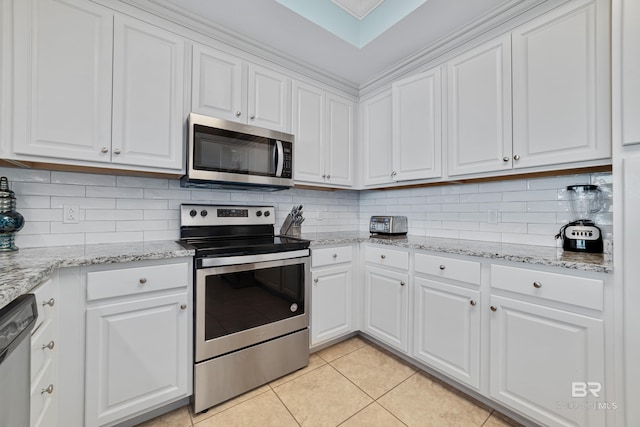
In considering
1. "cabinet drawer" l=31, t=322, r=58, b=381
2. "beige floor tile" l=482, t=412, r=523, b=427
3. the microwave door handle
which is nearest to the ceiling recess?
the microwave door handle

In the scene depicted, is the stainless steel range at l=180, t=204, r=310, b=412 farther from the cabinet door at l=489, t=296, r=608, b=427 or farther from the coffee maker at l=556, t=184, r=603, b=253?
the coffee maker at l=556, t=184, r=603, b=253

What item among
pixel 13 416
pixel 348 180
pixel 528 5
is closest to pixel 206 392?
pixel 13 416

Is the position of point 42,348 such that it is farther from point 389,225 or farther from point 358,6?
point 358,6

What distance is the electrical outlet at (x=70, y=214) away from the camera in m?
1.61

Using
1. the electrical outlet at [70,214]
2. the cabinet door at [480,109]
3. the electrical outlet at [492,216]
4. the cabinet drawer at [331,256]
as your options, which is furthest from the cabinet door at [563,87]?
the electrical outlet at [70,214]

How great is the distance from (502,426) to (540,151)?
1534 millimetres

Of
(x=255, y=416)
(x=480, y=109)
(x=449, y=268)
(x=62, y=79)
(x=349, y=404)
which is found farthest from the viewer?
(x=480, y=109)

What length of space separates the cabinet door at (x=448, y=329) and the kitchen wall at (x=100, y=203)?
158cm

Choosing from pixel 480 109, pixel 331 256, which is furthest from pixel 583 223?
pixel 331 256

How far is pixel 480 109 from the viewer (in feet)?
5.88

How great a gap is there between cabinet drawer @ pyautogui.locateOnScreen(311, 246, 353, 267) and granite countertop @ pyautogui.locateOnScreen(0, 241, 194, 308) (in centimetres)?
89

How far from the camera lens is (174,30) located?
5.55 ft

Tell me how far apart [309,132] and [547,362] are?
2151 millimetres

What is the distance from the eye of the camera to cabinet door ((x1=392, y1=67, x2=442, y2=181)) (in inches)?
80.0
